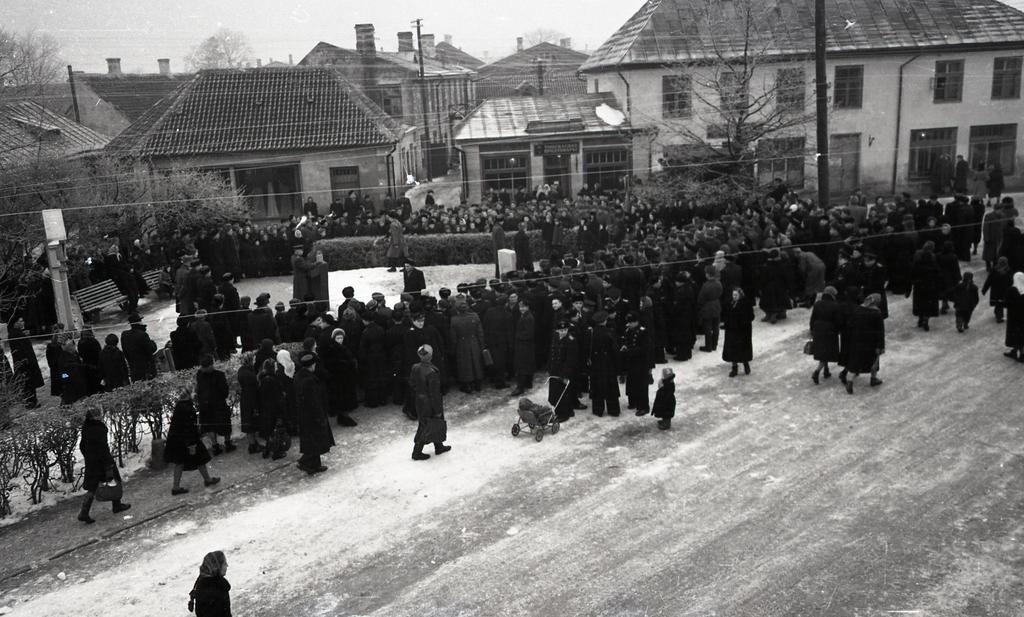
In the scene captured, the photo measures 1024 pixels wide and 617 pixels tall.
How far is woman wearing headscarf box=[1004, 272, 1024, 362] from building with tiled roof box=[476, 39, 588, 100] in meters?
48.5

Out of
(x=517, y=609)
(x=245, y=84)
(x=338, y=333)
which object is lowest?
(x=517, y=609)

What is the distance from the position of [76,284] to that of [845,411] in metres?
17.0

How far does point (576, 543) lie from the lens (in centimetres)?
919

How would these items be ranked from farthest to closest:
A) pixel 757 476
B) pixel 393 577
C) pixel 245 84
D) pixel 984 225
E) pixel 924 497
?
pixel 245 84 < pixel 984 225 < pixel 757 476 < pixel 924 497 < pixel 393 577

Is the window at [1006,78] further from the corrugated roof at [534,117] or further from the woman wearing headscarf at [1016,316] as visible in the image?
the woman wearing headscarf at [1016,316]

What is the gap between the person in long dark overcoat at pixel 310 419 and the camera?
11.3 meters

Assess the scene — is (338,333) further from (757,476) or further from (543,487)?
(757,476)

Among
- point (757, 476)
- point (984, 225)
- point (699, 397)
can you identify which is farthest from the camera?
point (984, 225)

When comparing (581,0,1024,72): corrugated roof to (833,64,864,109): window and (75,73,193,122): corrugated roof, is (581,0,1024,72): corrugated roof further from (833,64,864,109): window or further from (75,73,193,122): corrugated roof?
(75,73,193,122): corrugated roof

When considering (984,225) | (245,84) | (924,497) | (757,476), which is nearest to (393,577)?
(757,476)

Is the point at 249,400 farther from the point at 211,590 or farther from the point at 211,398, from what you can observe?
the point at 211,590

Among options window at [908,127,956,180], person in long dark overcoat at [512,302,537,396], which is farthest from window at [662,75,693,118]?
person in long dark overcoat at [512,302,537,396]

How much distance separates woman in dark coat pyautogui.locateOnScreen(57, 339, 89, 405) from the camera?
13.1 metres

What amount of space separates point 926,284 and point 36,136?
81.0 feet
